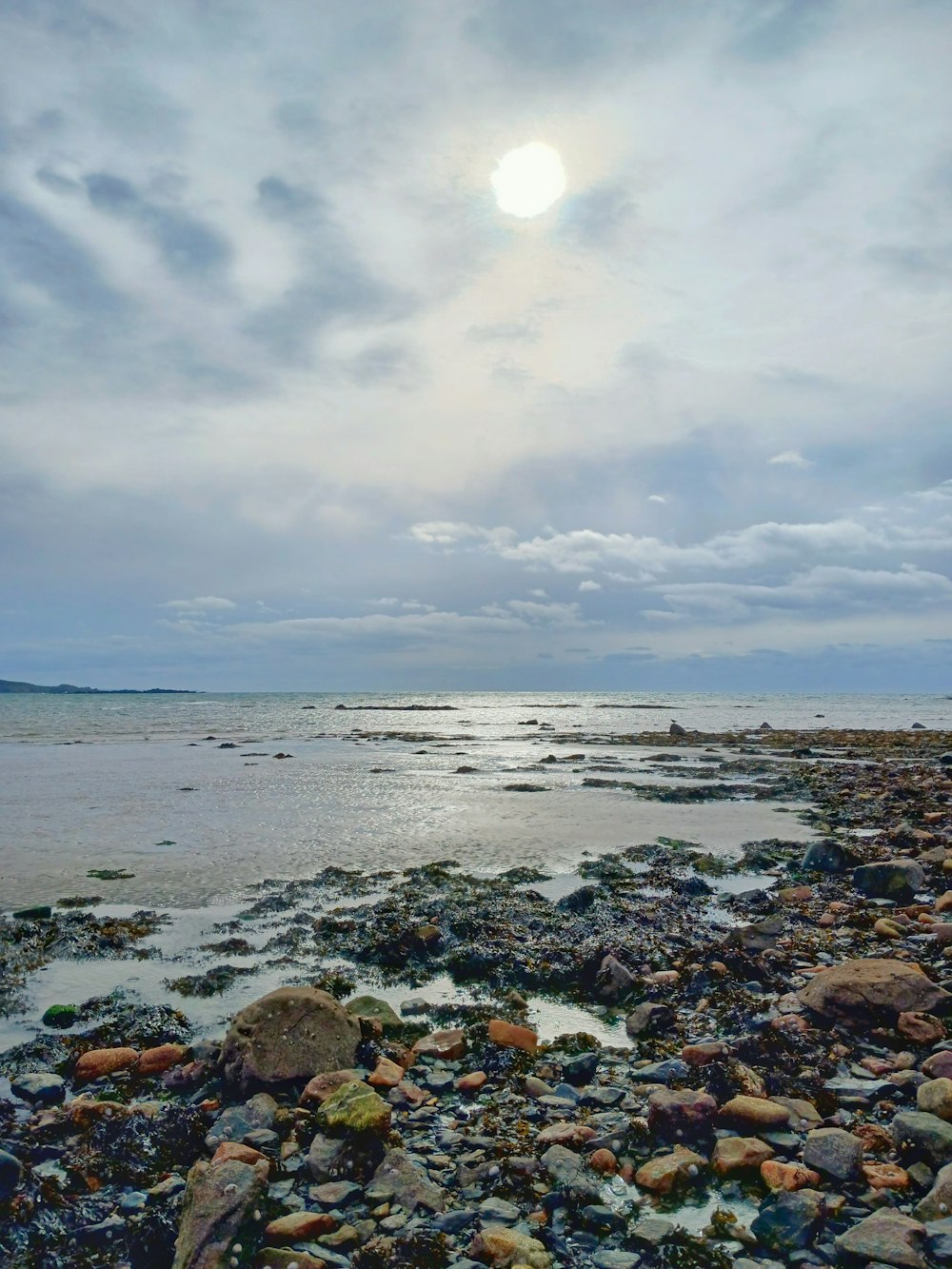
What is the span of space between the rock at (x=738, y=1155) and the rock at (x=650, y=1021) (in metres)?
2.22

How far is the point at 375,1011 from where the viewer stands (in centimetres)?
788

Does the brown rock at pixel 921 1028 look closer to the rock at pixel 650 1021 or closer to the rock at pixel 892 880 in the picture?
the rock at pixel 650 1021

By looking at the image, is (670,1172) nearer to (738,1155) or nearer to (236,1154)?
(738,1155)

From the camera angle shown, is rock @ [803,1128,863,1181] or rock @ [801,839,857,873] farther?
rock @ [801,839,857,873]

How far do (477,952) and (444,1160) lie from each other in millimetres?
4689

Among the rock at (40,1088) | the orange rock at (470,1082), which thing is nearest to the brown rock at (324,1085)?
the orange rock at (470,1082)

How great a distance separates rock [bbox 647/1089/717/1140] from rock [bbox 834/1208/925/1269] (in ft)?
4.00

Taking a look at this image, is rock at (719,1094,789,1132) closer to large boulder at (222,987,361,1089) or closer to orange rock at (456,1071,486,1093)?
orange rock at (456,1071,486,1093)

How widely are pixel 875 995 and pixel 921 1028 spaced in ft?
1.58

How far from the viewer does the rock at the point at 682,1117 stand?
5.50 m

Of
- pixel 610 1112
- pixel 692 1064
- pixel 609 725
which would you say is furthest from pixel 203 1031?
pixel 609 725

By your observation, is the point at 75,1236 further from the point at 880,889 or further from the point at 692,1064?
the point at 880,889

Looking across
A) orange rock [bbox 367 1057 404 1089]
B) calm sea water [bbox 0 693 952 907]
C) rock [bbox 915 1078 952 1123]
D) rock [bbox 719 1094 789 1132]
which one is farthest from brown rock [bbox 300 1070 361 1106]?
calm sea water [bbox 0 693 952 907]

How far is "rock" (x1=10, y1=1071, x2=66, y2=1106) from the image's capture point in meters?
6.38
